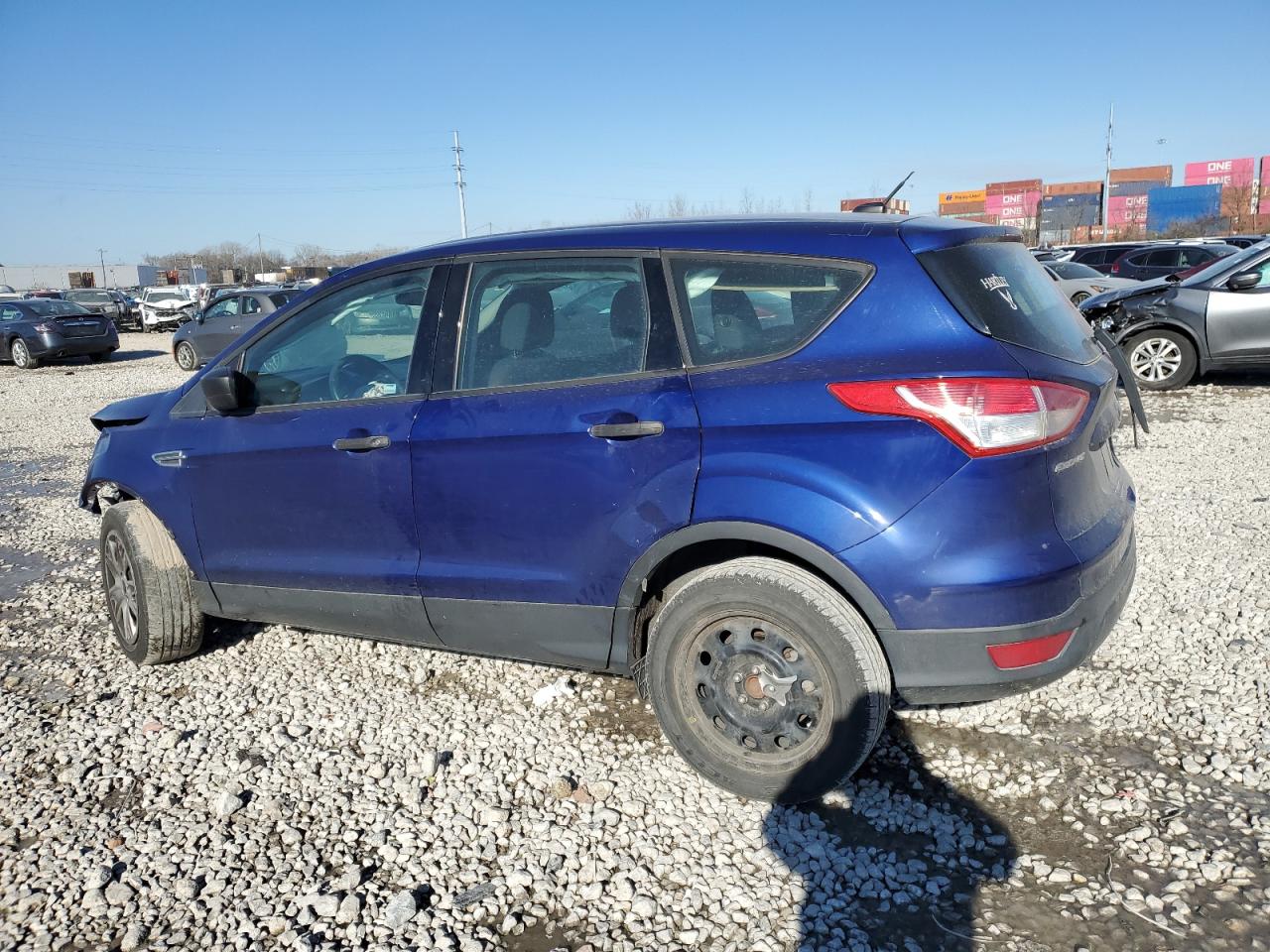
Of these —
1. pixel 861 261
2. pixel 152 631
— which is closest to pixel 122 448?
pixel 152 631

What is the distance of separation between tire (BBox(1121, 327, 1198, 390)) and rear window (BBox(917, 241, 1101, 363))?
8329mm

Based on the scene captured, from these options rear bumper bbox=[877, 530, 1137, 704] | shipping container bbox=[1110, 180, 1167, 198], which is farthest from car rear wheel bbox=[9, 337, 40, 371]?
shipping container bbox=[1110, 180, 1167, 198]

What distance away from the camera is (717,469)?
2775 mm

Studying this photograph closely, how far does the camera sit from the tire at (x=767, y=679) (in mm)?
2715

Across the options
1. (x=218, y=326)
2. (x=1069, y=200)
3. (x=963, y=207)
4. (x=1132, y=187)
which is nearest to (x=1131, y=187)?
(x=1132, y=187)

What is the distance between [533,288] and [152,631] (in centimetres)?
235

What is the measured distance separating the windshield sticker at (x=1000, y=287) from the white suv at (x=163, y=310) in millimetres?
34339

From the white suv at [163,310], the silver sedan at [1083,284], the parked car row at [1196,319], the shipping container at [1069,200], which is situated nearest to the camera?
the parked car row at [1196,319]

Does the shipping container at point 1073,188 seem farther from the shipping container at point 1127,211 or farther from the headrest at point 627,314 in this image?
the headrest at point 627,314

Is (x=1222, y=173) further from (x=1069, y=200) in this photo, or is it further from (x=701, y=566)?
(x=701, y=566)

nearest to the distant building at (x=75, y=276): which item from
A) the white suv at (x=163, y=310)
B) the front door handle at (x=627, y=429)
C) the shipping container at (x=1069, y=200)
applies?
the white suv at (x=163, y=310)

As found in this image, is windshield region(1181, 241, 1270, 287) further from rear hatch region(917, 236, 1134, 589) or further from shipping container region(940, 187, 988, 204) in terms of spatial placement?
shipping container region(940, 187, 988, 204)

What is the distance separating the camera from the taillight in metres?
2.52

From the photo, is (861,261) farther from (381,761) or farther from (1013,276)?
(381,761)
